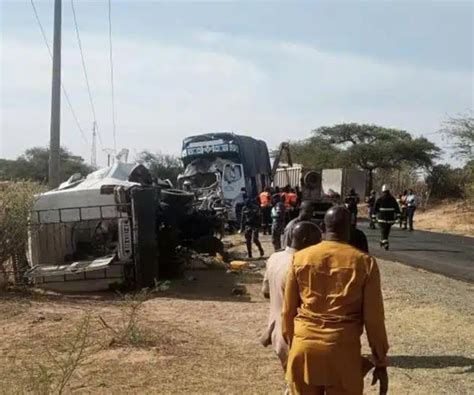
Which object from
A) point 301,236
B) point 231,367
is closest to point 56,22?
point 231,367

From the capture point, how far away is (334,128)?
195ft

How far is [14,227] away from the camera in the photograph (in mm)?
11219

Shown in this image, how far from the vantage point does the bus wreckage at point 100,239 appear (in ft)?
37.2

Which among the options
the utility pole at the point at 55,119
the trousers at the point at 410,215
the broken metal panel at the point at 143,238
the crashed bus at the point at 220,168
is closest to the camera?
the broken metal panel at the point at 143,238

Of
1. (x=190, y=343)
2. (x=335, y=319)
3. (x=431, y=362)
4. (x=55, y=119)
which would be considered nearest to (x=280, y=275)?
(x=335, y=319)

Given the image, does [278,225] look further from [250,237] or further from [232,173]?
[232,173]

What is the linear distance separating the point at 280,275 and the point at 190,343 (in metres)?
3.03

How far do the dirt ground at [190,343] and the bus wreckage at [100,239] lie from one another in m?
0.40

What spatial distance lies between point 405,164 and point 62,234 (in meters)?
41.5

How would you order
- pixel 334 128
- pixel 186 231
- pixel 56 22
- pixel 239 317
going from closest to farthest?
1. pixel 239 317
2. pixel 186 231
3. pixel 56 22
4. pixel 334 128

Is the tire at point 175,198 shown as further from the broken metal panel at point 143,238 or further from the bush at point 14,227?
the bush at point 14,227

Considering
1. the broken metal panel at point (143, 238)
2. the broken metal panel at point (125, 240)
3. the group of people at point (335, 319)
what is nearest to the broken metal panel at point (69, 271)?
the broken metal panel at point (125, 240)

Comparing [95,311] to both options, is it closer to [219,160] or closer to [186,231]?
[186,231]

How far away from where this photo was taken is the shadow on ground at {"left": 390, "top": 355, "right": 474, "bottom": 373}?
22.7 feet
